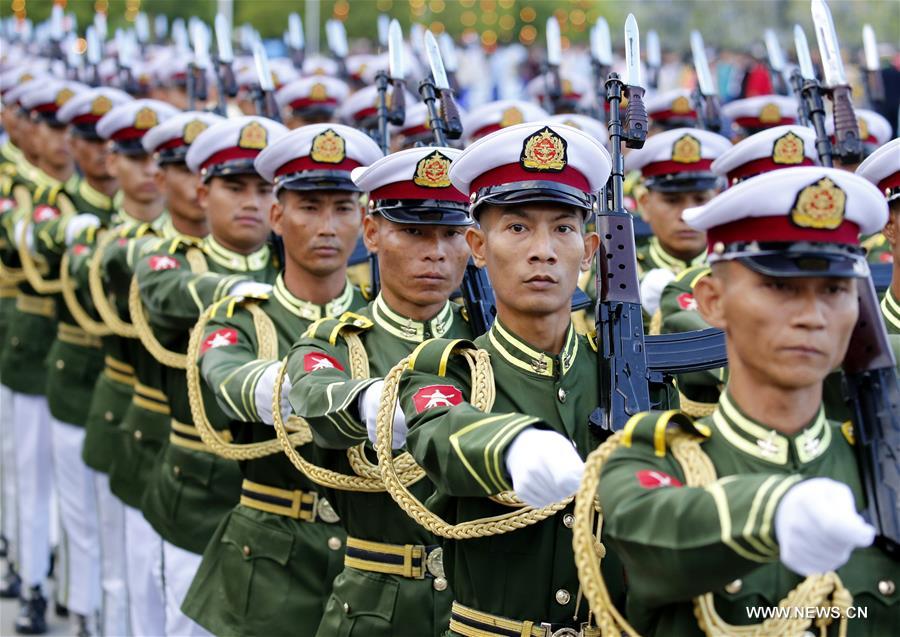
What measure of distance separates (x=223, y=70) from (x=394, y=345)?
4747mm

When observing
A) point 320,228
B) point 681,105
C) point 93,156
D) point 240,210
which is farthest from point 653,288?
point 93,156

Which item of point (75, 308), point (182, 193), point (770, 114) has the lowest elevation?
point (75, 308)

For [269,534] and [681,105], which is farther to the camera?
[681,105]

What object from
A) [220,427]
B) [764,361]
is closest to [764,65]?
[220,427]

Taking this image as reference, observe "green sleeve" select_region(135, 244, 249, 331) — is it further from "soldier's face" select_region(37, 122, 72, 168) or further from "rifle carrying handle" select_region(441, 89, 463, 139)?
"soldier's face" select_region(37, 122, 72, 168)

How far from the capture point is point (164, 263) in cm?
637

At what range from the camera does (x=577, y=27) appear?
116 feet

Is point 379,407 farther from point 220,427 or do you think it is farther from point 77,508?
point 77,508

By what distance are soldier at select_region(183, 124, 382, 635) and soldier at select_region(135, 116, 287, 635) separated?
0.69 metres

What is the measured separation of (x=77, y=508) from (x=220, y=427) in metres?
3.10

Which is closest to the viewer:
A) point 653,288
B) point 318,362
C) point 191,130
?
point 318,362

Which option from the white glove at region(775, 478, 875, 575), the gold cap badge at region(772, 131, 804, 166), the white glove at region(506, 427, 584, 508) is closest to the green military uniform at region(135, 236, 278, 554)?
the gold cap badge at region(772, 131, 804, 166)

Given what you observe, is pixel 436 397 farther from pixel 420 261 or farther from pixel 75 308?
pixel 75 308

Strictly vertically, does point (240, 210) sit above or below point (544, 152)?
above
